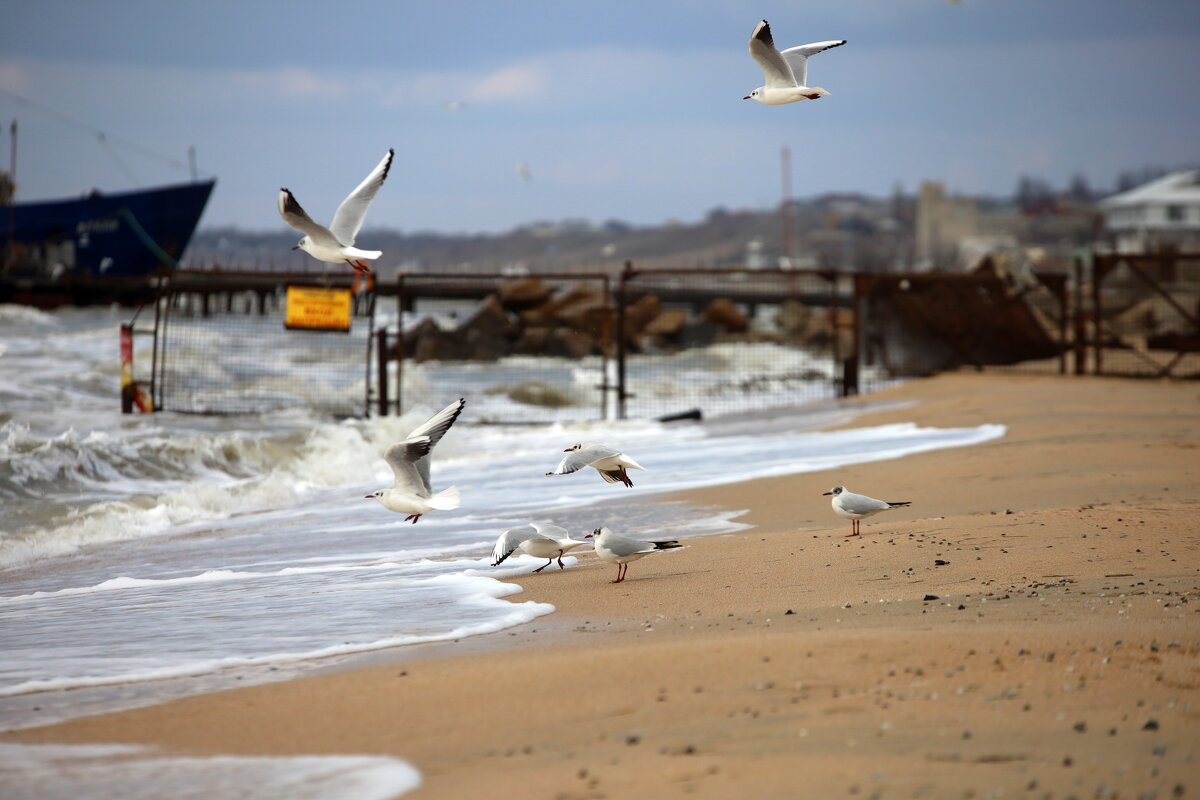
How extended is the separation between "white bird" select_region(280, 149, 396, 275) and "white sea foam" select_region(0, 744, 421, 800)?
3769 mm

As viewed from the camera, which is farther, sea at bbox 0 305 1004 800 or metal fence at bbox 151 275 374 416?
metal fence at bbox 151 275 374 416

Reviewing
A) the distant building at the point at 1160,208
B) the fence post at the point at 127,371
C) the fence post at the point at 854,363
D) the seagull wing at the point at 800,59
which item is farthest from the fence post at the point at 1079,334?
the distant building at the point at 1160,208

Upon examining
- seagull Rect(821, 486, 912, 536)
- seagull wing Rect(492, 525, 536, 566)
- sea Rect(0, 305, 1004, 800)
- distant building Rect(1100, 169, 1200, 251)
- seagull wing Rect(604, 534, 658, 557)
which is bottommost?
sea Rect(0, 305, 1004, 800)

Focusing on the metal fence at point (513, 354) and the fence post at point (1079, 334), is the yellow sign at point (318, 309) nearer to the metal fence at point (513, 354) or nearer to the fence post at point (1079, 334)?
the metal fence at point (513, 354)

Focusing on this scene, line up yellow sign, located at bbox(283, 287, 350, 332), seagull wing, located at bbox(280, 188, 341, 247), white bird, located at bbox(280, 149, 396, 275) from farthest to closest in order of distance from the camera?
yellow sign, located at bbox(283, 287, 350, 332), white bird, located at bbox(280, 149, 396, 275), seagull wing, located at bbox(280, 188, 341, 247)

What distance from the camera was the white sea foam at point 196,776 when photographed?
354 centimetres

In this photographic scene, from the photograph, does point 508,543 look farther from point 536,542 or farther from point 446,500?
point 446,500

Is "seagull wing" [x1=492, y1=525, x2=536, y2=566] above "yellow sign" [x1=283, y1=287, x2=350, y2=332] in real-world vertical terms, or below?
below

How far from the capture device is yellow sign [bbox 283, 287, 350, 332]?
15711 mm

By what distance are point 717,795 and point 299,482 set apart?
9.94m

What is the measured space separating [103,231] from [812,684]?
61.5 metres

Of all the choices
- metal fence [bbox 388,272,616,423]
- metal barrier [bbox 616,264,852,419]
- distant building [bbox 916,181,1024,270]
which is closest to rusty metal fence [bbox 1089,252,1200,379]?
metal barrier [bbox 616,264,852,419]

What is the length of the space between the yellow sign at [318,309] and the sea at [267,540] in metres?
1.32

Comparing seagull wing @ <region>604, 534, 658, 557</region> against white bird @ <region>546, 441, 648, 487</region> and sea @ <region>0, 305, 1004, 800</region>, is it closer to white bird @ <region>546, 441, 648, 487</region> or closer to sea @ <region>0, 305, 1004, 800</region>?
white bird @ <region>546, 441, 648, 487</region>
